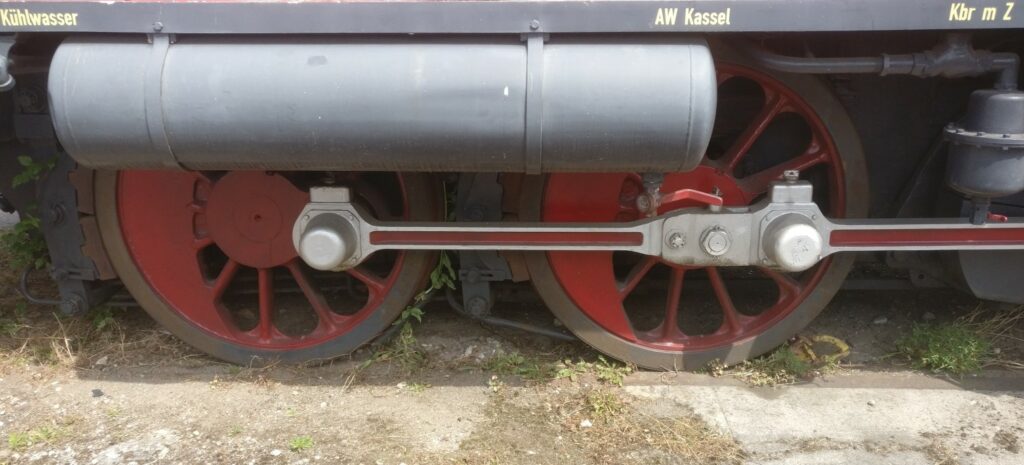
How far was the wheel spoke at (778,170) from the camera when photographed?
10.2ft

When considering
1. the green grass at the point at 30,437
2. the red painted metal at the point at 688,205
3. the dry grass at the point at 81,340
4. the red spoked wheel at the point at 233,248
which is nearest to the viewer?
the green grass at the point at 30,437

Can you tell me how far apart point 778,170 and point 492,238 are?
119 cm

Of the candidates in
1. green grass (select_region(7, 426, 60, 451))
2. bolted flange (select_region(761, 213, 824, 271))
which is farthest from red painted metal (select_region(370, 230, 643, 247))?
green grass (select_region(7, 426, 60, 451))

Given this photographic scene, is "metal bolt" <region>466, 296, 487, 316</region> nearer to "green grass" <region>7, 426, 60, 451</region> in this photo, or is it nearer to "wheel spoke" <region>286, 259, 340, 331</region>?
"wheel spoke" <region>286, 259, 340, 331</region>

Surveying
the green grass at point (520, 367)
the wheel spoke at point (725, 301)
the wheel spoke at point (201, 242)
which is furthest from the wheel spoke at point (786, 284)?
the wheel spoke at point (201, 242)

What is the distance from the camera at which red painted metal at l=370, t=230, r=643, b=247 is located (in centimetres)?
294

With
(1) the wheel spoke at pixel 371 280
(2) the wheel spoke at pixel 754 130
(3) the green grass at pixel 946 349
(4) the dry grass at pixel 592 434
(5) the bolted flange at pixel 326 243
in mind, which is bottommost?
(4) the dry grass at pixel 592 434

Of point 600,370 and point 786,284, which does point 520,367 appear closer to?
point 600,370

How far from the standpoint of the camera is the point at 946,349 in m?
3.31

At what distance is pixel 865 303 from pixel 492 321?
1828 mm

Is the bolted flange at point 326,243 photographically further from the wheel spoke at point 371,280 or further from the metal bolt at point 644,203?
the metal bolt at point 644,203

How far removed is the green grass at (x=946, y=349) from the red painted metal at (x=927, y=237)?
615mm

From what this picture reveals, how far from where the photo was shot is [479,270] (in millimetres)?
3270

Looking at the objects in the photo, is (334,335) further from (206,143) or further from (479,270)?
(206,143)
